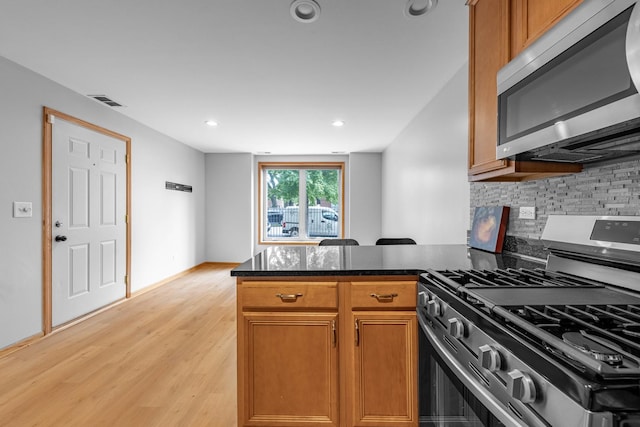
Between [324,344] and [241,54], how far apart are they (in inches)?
84.1

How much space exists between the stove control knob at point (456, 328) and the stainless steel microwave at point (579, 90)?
63 centimetres

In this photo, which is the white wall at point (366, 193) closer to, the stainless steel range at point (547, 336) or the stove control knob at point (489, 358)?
the stainless steel range at point (547, 336)

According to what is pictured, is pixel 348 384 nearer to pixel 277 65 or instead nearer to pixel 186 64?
pixel 277 65

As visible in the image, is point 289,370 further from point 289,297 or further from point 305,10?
point 305,10

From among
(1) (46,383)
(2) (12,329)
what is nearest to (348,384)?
(1) (46,383)

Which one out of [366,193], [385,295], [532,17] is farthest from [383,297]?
[366,193]

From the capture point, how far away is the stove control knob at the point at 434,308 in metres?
1.15

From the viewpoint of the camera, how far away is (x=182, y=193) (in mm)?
5691

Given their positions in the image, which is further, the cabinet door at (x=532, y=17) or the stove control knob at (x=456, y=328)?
the cabinet door at (x=532, y=17)

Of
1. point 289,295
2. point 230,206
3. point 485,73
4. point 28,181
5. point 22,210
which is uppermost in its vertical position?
point 485,73

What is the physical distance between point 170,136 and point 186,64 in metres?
2.85

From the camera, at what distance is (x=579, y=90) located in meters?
0.93

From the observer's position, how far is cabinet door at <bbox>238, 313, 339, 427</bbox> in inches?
56.7

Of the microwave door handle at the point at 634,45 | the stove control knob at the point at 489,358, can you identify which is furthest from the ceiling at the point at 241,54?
the stove control knob at the point at 489,358
